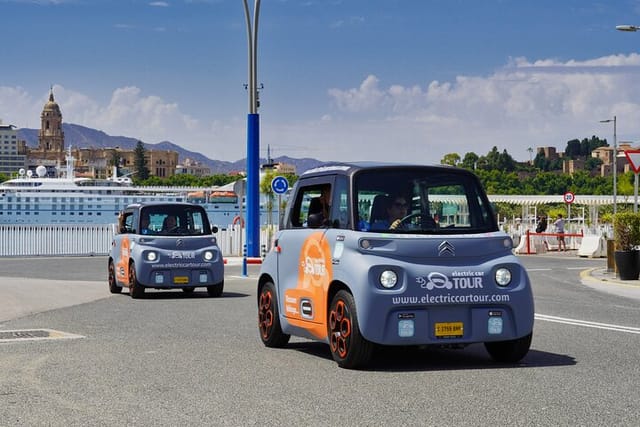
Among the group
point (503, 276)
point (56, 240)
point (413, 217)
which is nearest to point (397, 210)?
point (413, 217)

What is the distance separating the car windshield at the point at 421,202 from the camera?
10.4m

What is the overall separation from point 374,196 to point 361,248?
806 mm

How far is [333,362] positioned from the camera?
10508mm

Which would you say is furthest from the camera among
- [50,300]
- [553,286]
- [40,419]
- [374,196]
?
[553,286]

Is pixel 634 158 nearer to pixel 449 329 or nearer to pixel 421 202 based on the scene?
pixel 421 202

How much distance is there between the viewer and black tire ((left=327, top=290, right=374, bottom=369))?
9.68 meters

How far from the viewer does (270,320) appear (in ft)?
39.0

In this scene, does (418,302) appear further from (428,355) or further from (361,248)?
(428,355)

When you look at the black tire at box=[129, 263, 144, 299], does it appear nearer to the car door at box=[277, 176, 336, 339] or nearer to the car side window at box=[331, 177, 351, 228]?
the car door at box=[277, 176, 336, 339]

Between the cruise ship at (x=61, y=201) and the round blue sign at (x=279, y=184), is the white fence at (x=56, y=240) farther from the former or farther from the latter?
the cruise ship at (x=61, y=201)

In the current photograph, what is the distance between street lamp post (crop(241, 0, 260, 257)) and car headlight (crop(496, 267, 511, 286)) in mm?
23595

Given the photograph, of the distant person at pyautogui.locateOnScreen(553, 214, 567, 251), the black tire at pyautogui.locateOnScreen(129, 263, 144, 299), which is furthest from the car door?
the distant person at pyautogui.locateOnScreen(553, 214, 567, 251)

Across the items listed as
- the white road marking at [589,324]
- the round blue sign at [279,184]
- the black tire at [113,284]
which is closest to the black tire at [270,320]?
the white road marking at [589,324]

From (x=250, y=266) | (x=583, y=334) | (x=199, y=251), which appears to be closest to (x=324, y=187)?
(x=583, y=334)
